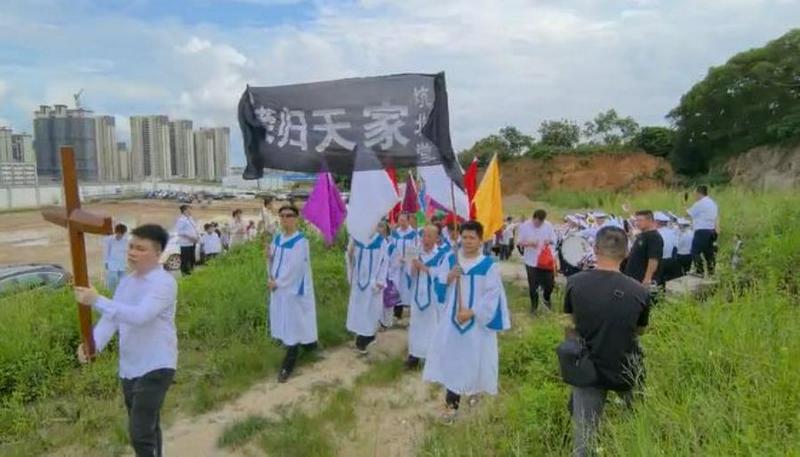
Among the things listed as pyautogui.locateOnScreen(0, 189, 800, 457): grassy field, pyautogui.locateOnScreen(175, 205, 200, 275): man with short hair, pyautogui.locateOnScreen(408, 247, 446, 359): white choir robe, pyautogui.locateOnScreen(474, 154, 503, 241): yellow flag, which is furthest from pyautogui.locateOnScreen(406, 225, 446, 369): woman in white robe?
pyautogui.locateOnScreen(175, 205, 200, 275): man with short hair

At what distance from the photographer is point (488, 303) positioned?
505 centimetres

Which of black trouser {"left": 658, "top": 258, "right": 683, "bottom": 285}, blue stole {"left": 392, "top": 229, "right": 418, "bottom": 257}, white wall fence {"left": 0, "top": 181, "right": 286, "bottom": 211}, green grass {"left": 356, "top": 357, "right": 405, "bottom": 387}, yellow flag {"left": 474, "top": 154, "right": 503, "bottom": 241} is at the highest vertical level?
yellow flag {"left": 474, "top": 154, "right": 503, "bottom": 241}

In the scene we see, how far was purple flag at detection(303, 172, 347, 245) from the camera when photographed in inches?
308

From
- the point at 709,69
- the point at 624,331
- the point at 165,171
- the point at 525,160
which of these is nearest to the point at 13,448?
the point at 624,331

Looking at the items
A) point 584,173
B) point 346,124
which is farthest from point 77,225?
point 584,173

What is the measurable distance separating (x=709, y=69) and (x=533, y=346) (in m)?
34.3

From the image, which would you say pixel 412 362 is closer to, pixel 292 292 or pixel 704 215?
pixel 292 292

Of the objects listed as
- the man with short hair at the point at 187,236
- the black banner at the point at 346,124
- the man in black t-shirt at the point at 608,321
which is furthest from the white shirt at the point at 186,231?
the man in black t-shirt at the point at 608,321

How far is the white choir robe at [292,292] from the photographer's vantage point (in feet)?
21.0

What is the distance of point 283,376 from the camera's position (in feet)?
20.7

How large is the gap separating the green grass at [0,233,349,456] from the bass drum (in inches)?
159

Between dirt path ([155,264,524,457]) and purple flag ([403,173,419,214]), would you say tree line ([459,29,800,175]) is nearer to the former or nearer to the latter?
purple flag ([403,173,419,214])

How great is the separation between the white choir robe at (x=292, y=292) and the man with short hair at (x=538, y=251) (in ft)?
12.3

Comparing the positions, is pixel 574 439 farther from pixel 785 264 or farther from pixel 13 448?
pixel 785 264
